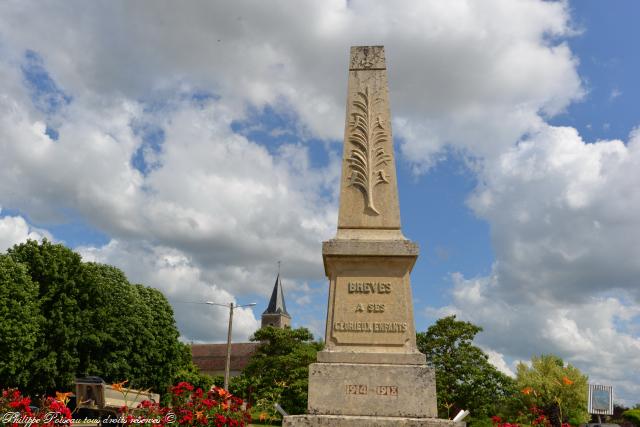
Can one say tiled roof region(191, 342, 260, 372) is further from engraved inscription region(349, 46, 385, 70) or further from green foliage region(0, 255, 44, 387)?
engraved inscription region(349, 46, 385, 70)

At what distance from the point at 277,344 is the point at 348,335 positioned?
137 feet

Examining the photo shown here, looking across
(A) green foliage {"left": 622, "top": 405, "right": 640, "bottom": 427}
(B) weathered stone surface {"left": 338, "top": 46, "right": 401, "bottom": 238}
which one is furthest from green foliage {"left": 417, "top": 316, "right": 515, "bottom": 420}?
(B) weathered stone surface {"left": 338, "top": 46, "right": 401, "bottom": 238}

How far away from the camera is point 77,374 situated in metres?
33.5

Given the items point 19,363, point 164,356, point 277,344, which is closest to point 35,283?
point 19,363

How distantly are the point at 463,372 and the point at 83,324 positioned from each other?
76.4ft

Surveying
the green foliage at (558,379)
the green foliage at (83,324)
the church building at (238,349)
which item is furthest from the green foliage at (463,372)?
the church building at (238,349)

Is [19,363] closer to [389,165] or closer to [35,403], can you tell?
[35,403]

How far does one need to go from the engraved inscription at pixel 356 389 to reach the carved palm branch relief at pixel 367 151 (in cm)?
250

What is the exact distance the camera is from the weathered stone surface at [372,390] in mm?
7055

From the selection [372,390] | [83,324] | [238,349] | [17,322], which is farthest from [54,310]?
[238,349]

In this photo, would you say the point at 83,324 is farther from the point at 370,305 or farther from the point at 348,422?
the point at 348,422

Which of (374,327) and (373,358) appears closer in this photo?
(373,358)

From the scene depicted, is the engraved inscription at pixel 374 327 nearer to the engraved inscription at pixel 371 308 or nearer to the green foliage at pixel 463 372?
the engraved inscription at pixel 371 308

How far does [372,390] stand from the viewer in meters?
7.16
